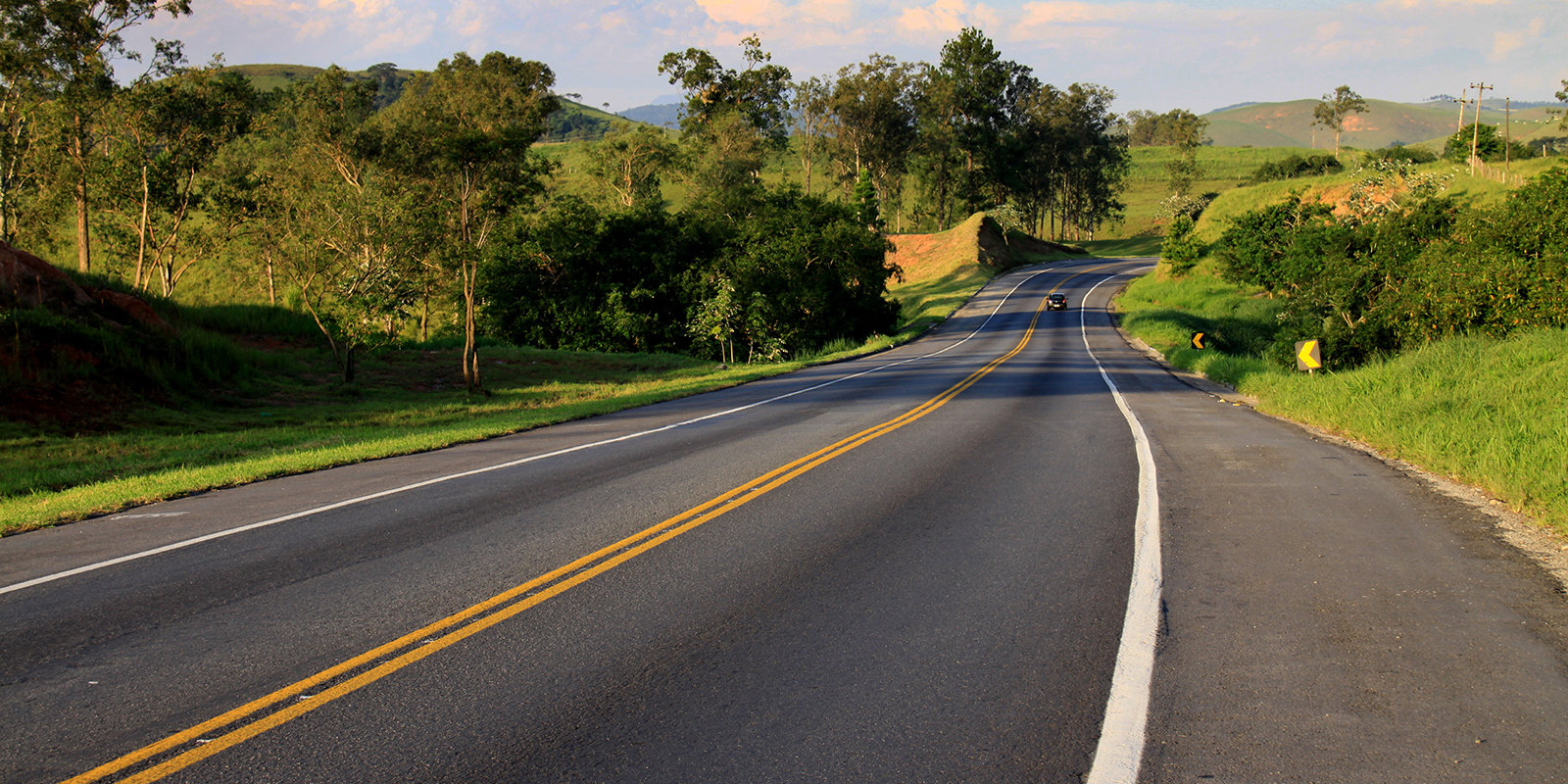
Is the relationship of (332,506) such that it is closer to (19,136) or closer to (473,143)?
(473,143)

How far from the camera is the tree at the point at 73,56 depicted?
108 feet

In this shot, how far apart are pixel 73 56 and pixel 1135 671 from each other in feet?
146

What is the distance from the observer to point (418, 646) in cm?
496

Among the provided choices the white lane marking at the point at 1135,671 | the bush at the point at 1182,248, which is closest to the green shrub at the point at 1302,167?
the bush at the point at 1182,248

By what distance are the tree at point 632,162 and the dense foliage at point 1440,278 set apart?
4770 centimetres

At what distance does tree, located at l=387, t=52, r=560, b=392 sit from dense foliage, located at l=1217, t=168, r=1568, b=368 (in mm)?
19971

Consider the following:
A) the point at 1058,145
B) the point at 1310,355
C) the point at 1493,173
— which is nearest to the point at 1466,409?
the point at 1310,355

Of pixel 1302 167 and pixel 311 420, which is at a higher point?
pixel 1302 167

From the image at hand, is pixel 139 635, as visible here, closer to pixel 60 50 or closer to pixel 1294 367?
pixel 1294 367

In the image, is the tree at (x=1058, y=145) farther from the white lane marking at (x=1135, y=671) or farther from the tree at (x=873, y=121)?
the white lane marking at (x=1135, y=671)

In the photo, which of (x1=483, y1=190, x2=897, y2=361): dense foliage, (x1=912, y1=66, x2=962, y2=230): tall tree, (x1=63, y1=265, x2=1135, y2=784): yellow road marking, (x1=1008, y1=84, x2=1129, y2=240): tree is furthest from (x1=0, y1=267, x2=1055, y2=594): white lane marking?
(x1=1008, y1=84, x2=1129, y2=240): tree

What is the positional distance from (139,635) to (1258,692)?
6095mm

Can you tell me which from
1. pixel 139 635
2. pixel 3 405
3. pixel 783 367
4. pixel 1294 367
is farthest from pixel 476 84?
pixel 139 635

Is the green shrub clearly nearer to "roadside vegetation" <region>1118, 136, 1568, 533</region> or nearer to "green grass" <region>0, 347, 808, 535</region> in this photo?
"roadside vegetation" <region>1118, 136, 1568, 533</region>
